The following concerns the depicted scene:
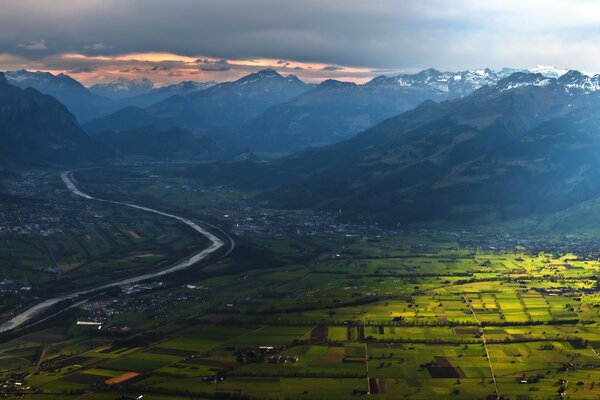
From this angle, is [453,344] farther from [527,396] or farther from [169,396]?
[169,396]

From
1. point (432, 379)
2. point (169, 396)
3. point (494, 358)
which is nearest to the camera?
point (169, 396)

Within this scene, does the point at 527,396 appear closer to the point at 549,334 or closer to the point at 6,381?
the point at 549,334

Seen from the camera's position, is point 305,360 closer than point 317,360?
Yes

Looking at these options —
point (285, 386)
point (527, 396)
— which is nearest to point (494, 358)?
point (527, 396)

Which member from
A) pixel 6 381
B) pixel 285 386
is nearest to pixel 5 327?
pixel 6 381

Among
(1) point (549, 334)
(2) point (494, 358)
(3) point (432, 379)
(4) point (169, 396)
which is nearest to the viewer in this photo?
(4) point (169, 396)

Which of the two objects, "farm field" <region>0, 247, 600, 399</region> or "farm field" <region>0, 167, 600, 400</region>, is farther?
"farm field" <region>0, 247, 600, 399</region>

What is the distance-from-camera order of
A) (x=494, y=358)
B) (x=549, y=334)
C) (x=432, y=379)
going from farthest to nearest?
(x=549, y=334) → (x=494, y=358) → (x=432, y=379)

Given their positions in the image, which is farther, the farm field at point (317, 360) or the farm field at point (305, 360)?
the farm field at point (317, 360)

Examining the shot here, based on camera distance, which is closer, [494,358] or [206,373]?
[206,373]
